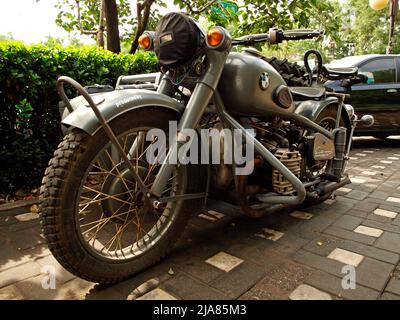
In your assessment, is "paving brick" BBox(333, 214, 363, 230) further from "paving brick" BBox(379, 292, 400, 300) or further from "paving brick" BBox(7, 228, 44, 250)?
"paving brick" BBox(7, 228, 44, 250)

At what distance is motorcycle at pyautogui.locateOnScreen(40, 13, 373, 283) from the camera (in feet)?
5.20

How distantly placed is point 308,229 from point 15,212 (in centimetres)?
254

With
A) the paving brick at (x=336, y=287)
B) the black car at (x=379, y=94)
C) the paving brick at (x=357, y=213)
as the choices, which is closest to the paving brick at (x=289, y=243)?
the paving brick at (x=336, y=287)

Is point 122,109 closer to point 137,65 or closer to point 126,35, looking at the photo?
point 137,65

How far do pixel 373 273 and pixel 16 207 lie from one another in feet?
9.65

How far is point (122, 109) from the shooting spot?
5.51ft

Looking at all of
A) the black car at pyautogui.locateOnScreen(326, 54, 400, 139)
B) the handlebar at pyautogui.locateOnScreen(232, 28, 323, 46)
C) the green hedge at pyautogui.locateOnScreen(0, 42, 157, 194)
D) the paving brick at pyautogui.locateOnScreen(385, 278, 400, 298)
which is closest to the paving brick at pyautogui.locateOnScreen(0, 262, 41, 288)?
the green hedge at pyautogui.locateOnScreen(0, 42, 157, 194)

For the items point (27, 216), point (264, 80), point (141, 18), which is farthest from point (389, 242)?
point (141, 18)

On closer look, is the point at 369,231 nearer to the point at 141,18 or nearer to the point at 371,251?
the point at 371,251

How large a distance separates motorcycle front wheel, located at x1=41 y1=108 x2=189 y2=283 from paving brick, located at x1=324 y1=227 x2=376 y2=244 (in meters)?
1.24

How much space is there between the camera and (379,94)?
590 cm

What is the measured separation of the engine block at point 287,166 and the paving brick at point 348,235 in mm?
570

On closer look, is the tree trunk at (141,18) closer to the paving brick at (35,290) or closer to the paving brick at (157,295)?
the paving brick at (35,290)

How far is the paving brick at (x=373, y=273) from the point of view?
73.3 inches
